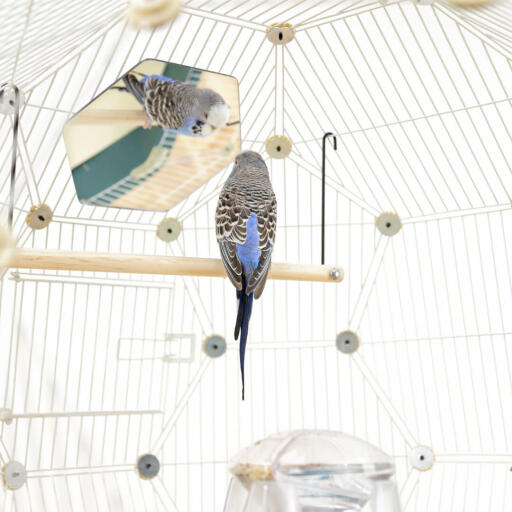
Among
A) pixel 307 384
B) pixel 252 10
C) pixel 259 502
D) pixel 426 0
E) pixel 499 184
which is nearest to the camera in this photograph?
pixel 259 502

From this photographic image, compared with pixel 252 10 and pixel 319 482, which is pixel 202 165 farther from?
pixel 319 482

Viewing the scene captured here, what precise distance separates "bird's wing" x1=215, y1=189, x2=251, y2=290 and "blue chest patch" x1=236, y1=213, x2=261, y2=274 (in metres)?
0.01

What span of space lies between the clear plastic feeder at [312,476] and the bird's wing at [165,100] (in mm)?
1603

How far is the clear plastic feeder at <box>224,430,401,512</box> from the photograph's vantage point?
3.84ft

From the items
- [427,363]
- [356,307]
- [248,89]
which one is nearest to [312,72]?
[248,89]

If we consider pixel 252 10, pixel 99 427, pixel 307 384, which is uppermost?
pixel 252 10

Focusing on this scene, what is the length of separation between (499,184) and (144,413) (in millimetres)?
1758

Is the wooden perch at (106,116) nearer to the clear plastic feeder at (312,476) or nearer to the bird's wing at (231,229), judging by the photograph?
the bird's wing at (231,229)

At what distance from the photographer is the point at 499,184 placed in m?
2.91

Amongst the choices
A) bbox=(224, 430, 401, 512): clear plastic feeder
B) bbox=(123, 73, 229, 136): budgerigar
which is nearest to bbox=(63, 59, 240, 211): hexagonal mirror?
bbox=(123, 73, 229, 136): budgerigar

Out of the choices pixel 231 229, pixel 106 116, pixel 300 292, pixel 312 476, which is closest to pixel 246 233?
pixel 231 229

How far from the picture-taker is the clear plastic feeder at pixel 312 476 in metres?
1.17

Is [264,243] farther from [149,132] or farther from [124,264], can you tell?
[149,132]

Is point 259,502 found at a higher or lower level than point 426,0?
lower
